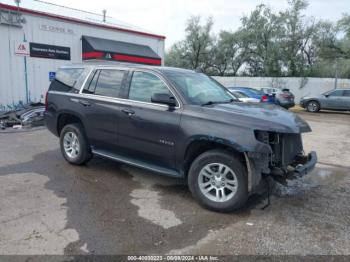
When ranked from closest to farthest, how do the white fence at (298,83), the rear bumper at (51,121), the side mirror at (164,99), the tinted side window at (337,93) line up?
the side mirror at (164,99) → the rear bumper at (51,121) → the tinted side window at (337,93) → the white fence at (298,83)

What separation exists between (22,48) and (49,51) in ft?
4.63

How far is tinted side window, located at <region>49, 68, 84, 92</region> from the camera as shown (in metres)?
6.15

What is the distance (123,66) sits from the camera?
551cm

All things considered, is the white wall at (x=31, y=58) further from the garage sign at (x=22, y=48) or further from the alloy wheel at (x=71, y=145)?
the alloy wheel at (x=71, y=145)

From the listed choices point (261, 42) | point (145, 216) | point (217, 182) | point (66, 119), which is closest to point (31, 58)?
point (66, 119)

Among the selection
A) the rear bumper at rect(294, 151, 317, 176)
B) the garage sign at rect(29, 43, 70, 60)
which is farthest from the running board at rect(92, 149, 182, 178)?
the garage sign at rect(29, 43, 70, 60)

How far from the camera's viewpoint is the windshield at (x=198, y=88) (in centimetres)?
481

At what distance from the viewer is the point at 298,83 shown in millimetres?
28328

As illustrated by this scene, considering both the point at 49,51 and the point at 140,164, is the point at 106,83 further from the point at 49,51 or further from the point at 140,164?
the point at 49,51

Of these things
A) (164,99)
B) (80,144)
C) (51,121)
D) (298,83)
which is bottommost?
(80,144)

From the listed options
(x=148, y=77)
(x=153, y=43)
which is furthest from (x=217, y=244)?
(x=153, y=43)

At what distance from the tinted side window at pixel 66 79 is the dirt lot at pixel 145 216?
4.94ft

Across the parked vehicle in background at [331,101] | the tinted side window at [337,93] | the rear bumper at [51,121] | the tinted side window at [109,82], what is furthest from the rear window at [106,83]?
the tinted side window at [337,93]

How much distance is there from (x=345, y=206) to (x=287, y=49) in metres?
32.5
